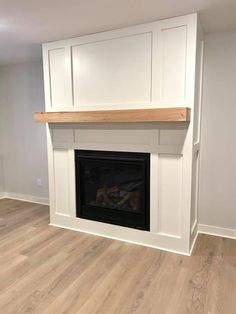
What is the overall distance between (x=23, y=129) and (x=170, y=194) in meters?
2.86

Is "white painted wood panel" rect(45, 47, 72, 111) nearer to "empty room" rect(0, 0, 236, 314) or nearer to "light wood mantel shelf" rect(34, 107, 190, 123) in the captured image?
"empty room" rect(0, 0, 236, 314)

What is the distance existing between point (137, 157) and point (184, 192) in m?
0.60

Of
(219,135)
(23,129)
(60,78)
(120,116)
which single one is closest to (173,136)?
(120,116)

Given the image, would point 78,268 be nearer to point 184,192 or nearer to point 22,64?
point 184,192

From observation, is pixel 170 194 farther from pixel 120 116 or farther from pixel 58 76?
pixel 58 76

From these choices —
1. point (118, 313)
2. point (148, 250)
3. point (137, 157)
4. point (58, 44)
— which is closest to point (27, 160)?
point (58, 44)

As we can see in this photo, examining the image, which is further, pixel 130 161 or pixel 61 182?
pixel 61 182

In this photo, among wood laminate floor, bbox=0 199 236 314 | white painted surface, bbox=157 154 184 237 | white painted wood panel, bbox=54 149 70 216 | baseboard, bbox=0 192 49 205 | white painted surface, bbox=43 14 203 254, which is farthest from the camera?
baseboard, bbox=0 192 49 205

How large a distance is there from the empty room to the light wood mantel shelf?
0.04 feet

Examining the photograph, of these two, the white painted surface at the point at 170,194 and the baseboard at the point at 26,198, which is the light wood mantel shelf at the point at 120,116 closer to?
the white painted surface at the point at 170,194

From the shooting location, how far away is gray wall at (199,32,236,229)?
2637 millimetres

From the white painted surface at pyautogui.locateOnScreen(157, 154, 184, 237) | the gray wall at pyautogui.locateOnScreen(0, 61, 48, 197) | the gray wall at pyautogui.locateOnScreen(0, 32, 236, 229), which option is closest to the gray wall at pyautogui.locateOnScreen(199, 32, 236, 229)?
the gray wall at pyautogui.locateOnScreen(0, 32, 236, 229)

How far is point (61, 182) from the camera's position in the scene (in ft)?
10.2

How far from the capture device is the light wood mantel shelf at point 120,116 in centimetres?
219
